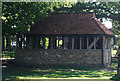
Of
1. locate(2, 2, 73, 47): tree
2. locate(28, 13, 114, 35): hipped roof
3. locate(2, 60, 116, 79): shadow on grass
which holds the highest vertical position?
locate(2, 2, 73, 47): tree

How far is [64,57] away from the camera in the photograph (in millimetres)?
26188

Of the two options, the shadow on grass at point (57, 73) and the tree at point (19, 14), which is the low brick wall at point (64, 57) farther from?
the tree at point (19, 14)

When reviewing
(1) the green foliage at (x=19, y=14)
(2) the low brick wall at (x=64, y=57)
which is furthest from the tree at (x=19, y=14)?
(2) the low brick wall at (x=64, y=57)

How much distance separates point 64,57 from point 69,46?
1.58m

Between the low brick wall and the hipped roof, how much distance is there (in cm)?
199

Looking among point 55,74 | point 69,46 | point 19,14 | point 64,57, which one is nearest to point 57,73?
point 55,74

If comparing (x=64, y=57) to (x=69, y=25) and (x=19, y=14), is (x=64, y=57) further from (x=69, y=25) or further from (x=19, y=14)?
(x=19, y=14)

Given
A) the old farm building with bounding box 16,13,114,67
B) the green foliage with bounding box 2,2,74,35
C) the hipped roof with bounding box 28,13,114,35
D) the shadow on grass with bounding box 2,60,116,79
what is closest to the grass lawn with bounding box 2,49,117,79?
the shadow on grass with bounding box 2,60,116,79

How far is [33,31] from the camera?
2717 centimetres

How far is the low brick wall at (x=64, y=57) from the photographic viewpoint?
26.0m

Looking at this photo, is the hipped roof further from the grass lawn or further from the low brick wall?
the grass lawn

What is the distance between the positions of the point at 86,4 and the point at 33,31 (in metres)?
9.47

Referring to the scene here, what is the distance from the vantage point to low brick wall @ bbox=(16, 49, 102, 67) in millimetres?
26031

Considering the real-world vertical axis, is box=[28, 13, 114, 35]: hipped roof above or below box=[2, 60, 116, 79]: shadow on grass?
above
